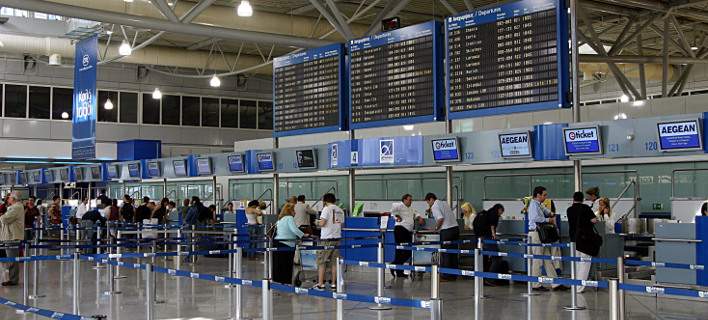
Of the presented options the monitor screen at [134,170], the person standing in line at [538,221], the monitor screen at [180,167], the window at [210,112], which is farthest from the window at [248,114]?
the person standing in line at [538,221]

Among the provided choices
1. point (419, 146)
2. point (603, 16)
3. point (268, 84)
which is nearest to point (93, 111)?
point (419, 146)

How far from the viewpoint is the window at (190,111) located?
3988 centimetres

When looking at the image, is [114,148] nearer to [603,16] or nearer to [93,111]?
[93,111]

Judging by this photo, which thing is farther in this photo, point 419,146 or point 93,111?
point 93,111

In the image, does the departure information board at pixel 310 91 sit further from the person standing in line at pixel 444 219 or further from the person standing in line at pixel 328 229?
the person standing in line at pixel 328 229

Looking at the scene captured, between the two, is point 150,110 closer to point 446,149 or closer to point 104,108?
point 104,108

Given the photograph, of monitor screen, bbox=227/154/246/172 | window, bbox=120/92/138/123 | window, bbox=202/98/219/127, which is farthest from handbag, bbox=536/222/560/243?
window, bbox=202/98/219/127

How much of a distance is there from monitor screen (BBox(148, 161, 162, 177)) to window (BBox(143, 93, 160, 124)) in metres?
13.1

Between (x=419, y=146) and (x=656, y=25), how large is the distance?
16467 mm

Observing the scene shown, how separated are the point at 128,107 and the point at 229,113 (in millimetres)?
5135

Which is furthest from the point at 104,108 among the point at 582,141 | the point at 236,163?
the point at 582,141

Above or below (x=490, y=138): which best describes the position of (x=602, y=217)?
below

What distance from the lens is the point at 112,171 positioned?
28797 millimetres

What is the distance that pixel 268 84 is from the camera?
42.4 meters
